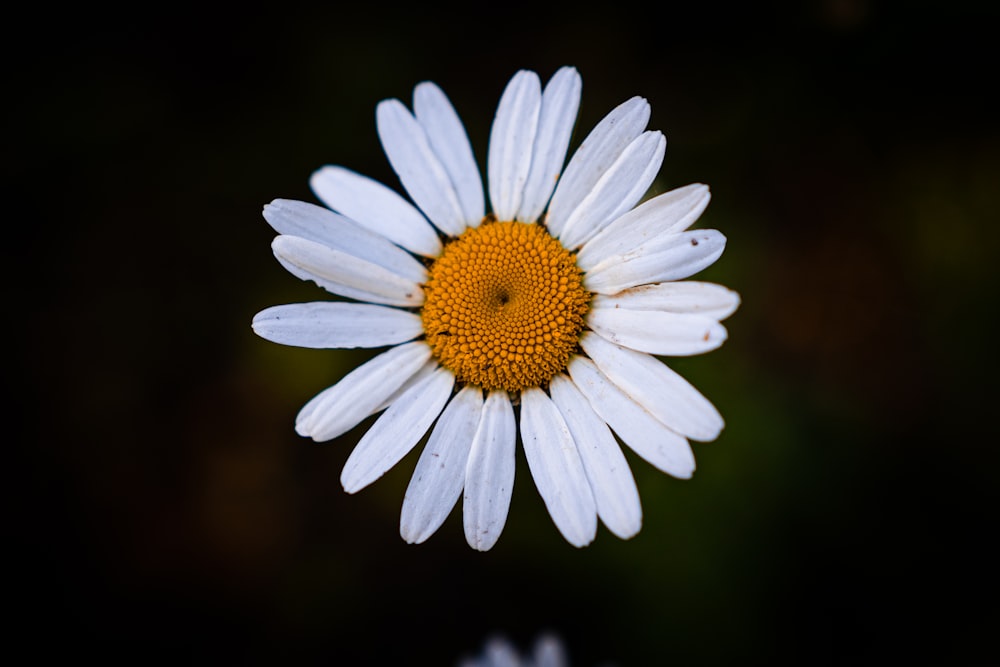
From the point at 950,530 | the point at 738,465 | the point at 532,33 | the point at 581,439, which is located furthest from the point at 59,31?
the point at 950,530

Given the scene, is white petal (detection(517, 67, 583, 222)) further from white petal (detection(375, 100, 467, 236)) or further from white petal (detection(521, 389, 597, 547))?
white petal (detection(521, 389, 597, 547))

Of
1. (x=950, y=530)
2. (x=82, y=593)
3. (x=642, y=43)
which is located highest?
(x=642, y=43)

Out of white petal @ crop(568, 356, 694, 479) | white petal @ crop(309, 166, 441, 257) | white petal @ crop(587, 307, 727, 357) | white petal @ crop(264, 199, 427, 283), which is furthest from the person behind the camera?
white petal @ crop(309, 166, 441, 257)

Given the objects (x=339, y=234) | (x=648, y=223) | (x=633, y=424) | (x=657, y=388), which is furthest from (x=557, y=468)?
(x=339, y=234)

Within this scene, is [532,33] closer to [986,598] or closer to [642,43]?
[642,43]

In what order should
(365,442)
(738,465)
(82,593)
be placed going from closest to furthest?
(365,442) < (738,465) < (82,593)

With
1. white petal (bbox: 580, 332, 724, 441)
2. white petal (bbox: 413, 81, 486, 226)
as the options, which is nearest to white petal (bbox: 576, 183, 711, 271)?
white petal (bbox: 580, 332, 724, 441)
